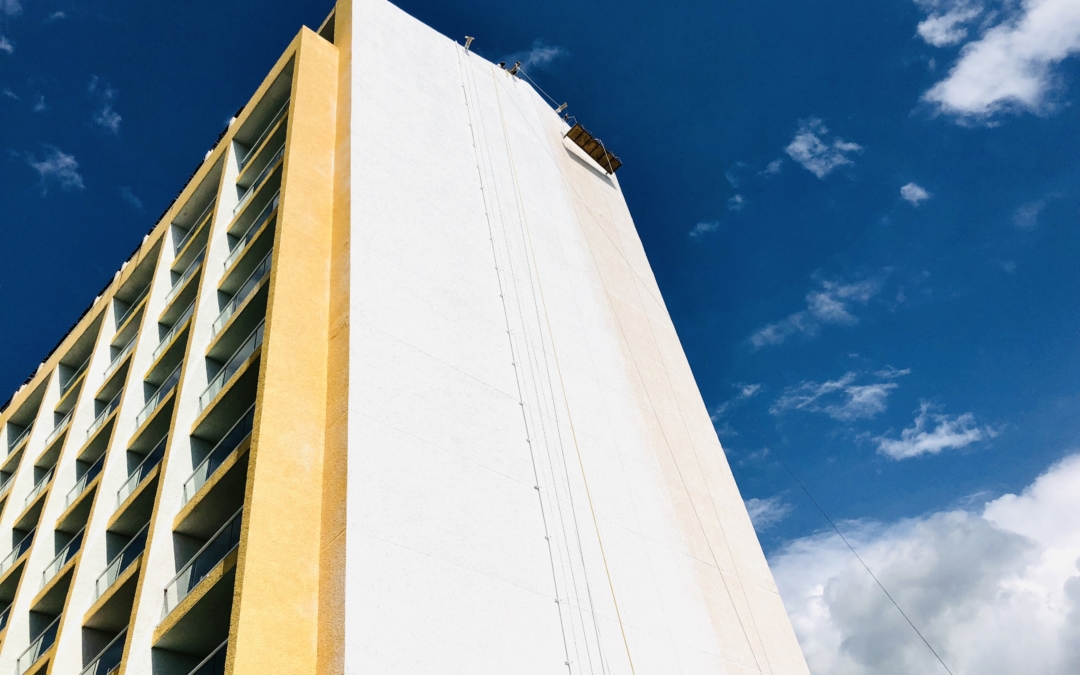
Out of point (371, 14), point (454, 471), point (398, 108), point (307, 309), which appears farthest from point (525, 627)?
point (371, 14)

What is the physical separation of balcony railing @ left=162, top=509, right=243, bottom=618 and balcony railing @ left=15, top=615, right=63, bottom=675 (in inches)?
347

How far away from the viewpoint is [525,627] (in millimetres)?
15859

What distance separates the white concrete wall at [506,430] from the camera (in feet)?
49.9

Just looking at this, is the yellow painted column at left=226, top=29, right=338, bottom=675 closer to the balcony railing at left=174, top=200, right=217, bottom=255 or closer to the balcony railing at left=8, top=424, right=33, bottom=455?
the balcony railing at left=174, top=200, right=217, bottom=255

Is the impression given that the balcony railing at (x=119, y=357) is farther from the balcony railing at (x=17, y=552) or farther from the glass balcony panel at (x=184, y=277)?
the balcony railing at (x=17, y=552)

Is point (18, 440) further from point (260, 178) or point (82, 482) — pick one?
point (260, 178)

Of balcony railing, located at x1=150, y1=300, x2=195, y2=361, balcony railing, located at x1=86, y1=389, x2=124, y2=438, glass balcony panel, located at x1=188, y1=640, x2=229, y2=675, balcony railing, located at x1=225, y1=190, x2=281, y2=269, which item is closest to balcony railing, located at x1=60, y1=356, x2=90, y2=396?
balcony railing, located at x1=86, y1=389, x2=124, y2=438

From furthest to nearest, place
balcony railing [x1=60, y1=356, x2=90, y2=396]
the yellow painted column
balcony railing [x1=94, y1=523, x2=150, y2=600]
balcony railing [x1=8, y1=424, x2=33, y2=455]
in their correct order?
balcony railing [x1=8, y1=424, x2=33, y2=455] < balcony railing [x1=60, y1=356, x2=90, y2=396] < balcony railing [x1=94, y1=523, x2=150, y2=600] < the yellow painted column

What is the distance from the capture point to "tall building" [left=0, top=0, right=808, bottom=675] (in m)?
14.9

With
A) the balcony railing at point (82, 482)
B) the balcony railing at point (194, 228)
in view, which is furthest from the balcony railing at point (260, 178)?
the balcony railing at point (82, 482)

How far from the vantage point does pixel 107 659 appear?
1964 centimetres

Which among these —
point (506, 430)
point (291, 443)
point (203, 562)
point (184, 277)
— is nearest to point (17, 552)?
point (184, 277)

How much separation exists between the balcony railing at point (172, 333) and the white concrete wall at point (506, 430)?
957 cm

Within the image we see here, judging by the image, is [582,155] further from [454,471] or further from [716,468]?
[454,471]
